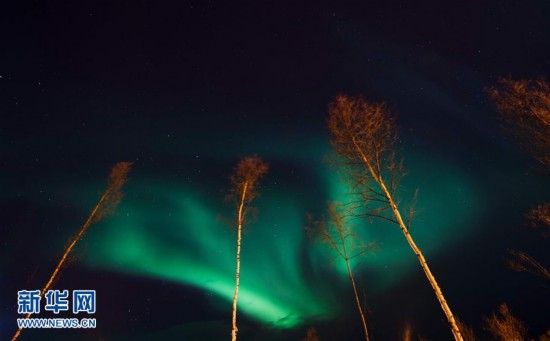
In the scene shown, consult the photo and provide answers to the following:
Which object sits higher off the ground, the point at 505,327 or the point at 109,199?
→ the point at 109,199

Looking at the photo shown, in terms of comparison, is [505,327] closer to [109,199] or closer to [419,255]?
[419,255]

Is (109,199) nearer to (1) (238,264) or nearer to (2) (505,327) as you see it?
(1) (238,264)

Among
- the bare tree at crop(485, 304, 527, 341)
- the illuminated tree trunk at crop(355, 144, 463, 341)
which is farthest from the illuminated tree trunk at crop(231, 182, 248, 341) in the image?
the bare tree at crop(485, 304, 527, 341)

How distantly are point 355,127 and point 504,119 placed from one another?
569 centimetres

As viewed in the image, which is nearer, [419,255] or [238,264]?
[419,255]

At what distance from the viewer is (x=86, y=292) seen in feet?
71.3

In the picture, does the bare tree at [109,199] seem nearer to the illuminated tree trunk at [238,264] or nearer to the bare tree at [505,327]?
the illuminated tree trunk at [238,264]

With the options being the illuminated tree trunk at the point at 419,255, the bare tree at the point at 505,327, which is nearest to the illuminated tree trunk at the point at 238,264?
the illuminated tree trunk at the point at 419,255

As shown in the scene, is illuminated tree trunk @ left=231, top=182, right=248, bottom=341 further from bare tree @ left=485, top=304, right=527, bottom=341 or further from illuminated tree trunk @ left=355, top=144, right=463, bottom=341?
bare tree @ left=485, top=304, right=527, bottom=341

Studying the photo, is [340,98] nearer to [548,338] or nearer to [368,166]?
[368,166]

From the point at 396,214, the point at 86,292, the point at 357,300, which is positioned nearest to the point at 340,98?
the point at 396,214

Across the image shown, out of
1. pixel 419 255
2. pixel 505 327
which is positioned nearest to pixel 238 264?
pixel 419 255

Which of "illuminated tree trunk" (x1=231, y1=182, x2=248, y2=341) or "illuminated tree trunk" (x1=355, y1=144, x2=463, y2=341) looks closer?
"illuminated tree trunk" (x1=355, y1=144, x2=463, y2=341)

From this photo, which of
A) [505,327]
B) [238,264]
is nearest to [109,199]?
[238,264]
